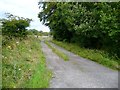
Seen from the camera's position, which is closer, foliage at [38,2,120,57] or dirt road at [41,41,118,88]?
dirt road at [41,41,118,88]

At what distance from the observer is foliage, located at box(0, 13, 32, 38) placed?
18.2m

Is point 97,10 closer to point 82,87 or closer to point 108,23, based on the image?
point 108,23

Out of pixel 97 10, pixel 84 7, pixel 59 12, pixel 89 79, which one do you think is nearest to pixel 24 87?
pixel 89 79

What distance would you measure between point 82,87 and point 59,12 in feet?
77.8

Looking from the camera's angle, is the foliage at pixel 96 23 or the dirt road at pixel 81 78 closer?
the dirt road at pixel 81 78

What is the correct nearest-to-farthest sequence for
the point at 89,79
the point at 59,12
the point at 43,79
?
the point at 43,79 → the point at 89,79 → the point at 59,12

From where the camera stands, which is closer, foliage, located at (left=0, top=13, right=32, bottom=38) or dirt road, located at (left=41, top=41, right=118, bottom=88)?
dirt road, located at (left=41, top=41, right=118, bottom=88)

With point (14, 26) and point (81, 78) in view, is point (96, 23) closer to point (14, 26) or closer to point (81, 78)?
point (14, 26)

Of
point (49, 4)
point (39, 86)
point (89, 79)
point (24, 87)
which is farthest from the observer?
point (49, 4)

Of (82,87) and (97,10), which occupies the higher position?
(97,10)

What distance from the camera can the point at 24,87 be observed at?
8.04m

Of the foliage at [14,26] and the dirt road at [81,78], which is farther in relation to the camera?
the foliage at [14,26]

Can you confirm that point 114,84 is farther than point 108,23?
No

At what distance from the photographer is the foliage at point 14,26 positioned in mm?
18163
